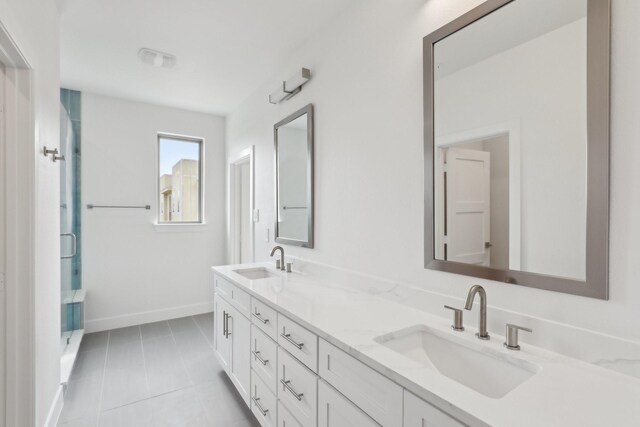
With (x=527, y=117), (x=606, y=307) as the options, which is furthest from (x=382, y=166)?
(x=606, y=307)

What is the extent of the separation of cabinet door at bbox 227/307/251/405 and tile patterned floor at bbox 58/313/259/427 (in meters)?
0.19

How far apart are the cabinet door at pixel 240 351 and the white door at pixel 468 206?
1.31 m

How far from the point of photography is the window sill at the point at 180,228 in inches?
151

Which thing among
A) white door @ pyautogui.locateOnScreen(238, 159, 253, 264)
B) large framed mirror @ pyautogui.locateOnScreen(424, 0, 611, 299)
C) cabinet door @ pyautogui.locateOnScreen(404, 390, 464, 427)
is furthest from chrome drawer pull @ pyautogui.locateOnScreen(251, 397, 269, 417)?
white door @ pyautogui.locateOnScreen(238, 159, 253, 264)

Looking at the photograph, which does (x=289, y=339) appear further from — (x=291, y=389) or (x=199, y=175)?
(x=199, y=175)

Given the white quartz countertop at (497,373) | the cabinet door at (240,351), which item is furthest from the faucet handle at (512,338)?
the cabinet door at (240,351)

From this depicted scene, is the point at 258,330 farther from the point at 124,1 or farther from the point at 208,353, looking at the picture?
the point at 124,1

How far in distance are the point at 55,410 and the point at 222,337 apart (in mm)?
1035

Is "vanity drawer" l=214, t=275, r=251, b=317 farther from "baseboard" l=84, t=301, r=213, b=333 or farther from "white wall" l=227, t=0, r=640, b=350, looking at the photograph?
"baseboard" l=84, t=301, r=213, b=333

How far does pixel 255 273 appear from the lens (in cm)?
260

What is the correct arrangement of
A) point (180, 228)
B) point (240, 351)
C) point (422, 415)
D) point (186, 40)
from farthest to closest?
point (180, 228), point (186, 40), point (240, 351), point (422, 415)

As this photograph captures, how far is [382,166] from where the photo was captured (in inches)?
67.1

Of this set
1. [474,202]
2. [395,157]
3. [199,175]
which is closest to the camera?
[474,202]

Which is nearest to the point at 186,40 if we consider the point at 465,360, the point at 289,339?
the point at 289,339
